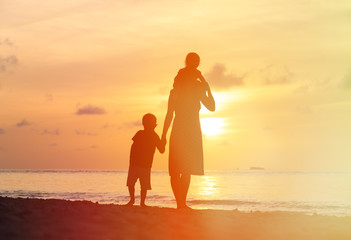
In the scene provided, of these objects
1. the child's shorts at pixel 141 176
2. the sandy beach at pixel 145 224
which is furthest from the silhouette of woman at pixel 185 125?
the child's shorts at pixel 141 176

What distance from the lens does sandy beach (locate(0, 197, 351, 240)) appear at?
7.32 m

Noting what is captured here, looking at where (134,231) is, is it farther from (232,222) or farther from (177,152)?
(177,152)

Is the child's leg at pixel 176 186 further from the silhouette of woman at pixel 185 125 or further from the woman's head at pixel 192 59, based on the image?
the woman's head at pixel 192 59

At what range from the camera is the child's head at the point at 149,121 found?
1240cm

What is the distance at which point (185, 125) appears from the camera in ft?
36.4

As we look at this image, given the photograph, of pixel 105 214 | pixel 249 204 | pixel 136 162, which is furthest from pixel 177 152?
pixel 249 204

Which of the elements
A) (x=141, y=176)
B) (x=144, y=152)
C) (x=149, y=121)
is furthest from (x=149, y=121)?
(x=141, y=176)

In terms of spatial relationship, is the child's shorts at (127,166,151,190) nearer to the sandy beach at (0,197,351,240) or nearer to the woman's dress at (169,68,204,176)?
the woman's dress at (169,68,204,176)

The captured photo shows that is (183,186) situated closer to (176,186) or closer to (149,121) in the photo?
(176,186)

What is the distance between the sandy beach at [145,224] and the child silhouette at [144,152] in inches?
100

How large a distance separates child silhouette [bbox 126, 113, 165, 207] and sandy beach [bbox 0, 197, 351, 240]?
254cm

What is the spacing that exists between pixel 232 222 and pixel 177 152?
7.14ft

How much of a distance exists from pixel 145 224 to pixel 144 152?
4352mm

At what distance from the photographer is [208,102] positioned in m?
11.2
